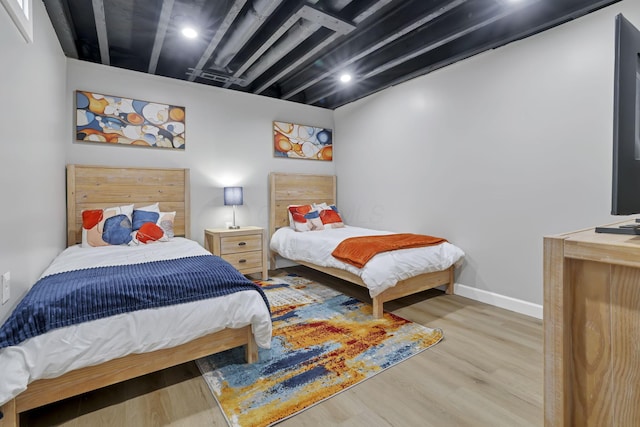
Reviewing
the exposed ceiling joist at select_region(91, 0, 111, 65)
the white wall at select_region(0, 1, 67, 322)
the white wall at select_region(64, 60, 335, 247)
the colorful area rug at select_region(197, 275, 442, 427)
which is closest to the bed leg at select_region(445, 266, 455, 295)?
the colorful area rug at select_region(197, 275, 442, 427)

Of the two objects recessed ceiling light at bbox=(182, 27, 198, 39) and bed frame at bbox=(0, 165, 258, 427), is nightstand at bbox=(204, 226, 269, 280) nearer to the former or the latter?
bed frame at bbox=(0, 165, 258, 427)

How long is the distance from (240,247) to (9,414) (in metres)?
2.47

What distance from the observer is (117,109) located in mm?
3396

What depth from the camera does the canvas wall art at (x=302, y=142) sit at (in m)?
4.54

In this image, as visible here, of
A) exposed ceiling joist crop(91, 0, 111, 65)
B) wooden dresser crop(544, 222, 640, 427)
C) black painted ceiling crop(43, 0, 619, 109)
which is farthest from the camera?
black painted ceiling crop(43, 0, 619, 109)

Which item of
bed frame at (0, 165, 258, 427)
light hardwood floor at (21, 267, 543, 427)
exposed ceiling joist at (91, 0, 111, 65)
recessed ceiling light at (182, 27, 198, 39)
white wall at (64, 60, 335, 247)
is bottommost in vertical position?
light hardwood floor at (21, 267, 543, 427)

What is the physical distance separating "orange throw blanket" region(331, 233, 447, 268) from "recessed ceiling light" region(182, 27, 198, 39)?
7.98 feet

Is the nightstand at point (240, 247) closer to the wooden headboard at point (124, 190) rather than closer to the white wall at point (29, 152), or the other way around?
the wooden headboard at point (124, 190)

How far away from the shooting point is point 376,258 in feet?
8.91

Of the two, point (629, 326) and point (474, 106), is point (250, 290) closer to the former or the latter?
point (629, 326)

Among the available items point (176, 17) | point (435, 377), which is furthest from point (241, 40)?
point (435, 377)

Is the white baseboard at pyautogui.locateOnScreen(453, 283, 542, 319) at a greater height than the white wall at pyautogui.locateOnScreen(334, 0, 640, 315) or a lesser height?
lesser

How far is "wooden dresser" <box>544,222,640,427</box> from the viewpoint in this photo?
70 centimetres

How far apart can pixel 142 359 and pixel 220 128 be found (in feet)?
10.2
